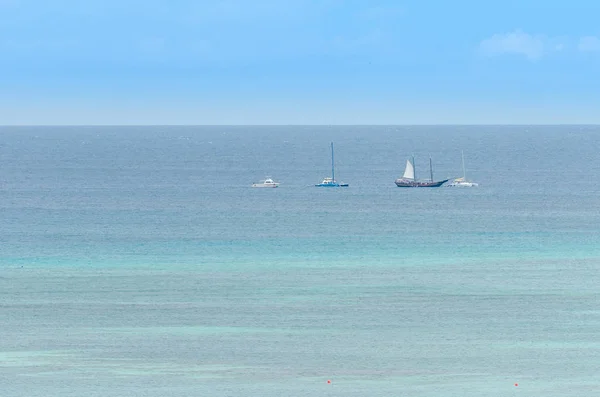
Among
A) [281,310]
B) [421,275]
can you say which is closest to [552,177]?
[421,275]

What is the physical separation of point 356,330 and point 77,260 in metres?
27.4

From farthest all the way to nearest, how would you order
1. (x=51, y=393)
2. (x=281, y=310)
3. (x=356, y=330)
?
1. (x=281, y=310)
2. (x=356, y=330)
3. (x=51, y=393)

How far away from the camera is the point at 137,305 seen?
6088cm

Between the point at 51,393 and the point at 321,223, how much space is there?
56.0 m

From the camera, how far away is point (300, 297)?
6303 cm

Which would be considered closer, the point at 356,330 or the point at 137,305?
the point at 356,330

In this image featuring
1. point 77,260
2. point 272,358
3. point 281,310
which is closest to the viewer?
point 272,358

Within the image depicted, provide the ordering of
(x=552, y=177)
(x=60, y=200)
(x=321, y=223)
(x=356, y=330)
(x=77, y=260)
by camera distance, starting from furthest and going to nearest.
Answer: (x=552, y=177), (x=60, y=200), (x=321, y=223), (x=77, y=260), (x=356, y=330)

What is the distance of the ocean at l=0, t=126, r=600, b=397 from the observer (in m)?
47.1

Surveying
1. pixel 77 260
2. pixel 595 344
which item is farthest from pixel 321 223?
pixel 595 344

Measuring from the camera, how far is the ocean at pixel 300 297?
1855 inches

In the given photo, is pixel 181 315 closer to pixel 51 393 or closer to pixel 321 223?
pixel 51 393

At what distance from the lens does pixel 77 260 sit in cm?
7694

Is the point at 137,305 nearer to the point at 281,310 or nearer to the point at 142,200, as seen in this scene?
the point at 281,310
